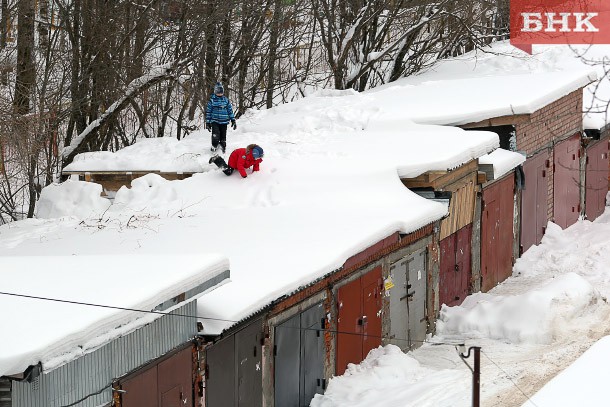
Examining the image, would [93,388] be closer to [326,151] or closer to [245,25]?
[326,151]

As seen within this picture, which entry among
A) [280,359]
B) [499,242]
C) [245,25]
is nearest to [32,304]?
[280,359]

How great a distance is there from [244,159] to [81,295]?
351 inches

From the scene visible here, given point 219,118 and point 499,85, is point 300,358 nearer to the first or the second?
point 219,118

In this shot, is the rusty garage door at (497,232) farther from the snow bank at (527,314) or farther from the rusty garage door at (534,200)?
the snow bank at (527,314)

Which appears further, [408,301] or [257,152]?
[257,152]


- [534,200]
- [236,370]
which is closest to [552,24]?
[534,200]

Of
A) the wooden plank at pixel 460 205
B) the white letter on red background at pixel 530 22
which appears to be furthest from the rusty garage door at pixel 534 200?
the white letter on red background at pixel 530 22

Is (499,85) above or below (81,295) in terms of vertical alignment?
above

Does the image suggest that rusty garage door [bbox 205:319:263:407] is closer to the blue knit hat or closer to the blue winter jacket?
the blue knit hat

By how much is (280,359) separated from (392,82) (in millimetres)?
23496

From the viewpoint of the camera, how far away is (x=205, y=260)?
42.1ft

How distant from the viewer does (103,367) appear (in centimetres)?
1168

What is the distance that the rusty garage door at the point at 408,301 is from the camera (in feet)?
63.3

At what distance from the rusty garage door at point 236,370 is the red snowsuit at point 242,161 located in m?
5.68
